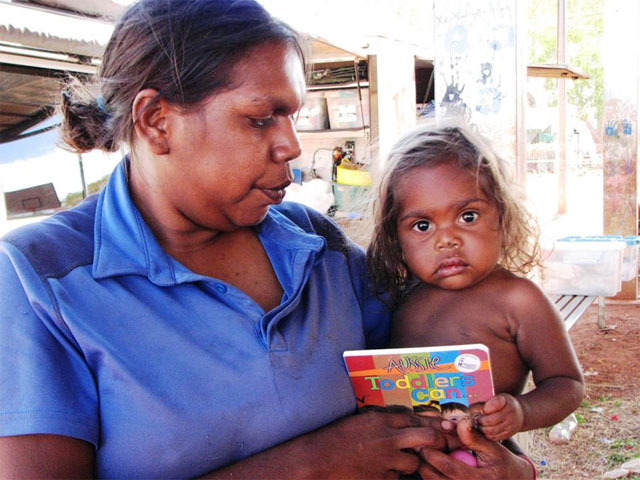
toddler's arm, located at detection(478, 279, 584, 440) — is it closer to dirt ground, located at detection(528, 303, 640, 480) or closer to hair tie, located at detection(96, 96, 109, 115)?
hair tie, located at detection(96, 96, 109, 115)

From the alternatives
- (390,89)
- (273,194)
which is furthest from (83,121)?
(390,89)

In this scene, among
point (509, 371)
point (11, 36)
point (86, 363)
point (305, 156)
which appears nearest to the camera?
point (86, 363)

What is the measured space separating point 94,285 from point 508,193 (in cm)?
137

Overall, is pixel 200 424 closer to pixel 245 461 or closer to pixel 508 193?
pixel 245 461

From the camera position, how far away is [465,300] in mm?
2041

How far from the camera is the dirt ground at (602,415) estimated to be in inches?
156

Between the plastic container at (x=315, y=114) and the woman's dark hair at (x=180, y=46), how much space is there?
21.5 feet

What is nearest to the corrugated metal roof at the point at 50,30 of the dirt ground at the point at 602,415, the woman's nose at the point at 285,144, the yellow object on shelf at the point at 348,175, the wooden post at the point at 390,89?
the woman's nose at the point at 285,144

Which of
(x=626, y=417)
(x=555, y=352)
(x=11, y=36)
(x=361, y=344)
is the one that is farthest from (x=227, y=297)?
(x=626, y=417)

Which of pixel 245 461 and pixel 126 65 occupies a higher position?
pixel 126 65

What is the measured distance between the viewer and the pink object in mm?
1623

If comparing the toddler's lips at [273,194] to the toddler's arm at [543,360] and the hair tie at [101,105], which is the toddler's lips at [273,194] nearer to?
the hair tie at [101,105]

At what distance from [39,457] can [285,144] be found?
0.88 meters

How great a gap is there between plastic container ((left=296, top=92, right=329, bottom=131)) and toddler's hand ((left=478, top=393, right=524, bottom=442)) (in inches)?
268
